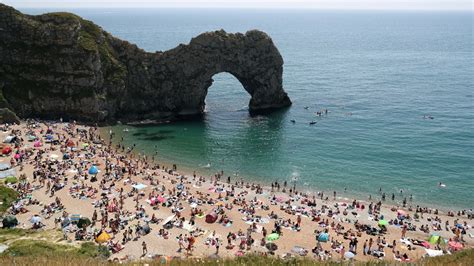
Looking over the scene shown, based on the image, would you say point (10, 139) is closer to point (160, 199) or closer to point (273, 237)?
point (160, 199)

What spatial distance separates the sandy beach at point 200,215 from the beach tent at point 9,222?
793 millimetres

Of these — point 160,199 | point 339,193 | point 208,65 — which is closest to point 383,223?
point 339,193

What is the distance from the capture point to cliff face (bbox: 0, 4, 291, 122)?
76125 mm

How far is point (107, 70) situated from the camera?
80250 millimetres

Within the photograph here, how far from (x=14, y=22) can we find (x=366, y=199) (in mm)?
67165

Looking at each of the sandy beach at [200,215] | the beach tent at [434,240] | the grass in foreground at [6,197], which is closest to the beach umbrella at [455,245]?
the sandy beach at [200,215]

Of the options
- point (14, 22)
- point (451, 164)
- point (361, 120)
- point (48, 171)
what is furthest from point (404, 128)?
point (14, 22)

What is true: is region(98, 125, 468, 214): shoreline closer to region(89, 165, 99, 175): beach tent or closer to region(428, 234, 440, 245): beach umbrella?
region(428, 234, 440, 245): beach umbrella

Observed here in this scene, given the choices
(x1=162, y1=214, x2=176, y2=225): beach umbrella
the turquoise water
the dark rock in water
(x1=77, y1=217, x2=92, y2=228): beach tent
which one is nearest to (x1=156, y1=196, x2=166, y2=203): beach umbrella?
(x1=162, y1=214, x2=176, y2=225): beach umbrella

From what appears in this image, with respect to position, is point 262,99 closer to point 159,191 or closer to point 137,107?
point 137,107

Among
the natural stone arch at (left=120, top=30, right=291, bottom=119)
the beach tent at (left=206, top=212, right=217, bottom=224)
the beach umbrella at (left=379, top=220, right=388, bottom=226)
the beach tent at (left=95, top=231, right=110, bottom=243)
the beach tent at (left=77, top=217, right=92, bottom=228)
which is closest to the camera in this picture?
the beach tent at (left=95, top=231, right=110, bottom=243)

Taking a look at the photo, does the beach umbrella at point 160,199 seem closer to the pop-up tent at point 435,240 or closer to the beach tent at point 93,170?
the beach tent at point 93,170

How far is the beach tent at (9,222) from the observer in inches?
1560

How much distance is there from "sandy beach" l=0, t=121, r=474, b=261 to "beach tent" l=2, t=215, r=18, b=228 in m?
0.79
